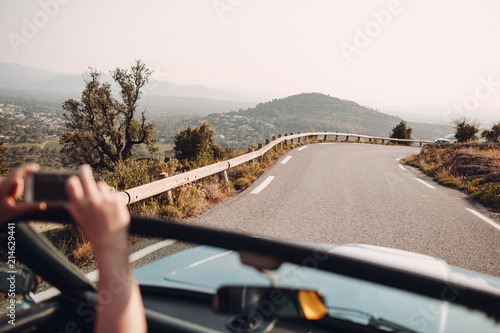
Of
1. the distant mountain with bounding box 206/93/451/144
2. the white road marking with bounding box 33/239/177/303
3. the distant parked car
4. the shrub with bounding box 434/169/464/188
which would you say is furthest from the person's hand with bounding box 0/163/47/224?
the distant mountain with bounding box 206/93/451/144

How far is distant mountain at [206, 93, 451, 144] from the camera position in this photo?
127188 mm

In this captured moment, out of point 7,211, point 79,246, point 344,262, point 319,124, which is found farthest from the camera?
point 319,124

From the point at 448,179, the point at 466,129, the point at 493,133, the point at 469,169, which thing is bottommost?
the point at 448,179

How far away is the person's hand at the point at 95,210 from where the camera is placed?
0.68 m

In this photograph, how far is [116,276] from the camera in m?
0.73

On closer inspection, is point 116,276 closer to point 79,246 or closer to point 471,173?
point 79,246

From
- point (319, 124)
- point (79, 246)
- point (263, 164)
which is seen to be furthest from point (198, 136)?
point (319, 124)

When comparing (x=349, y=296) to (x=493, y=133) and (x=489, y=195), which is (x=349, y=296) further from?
(x=493, y=133)

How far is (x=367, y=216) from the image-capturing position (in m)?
5.93

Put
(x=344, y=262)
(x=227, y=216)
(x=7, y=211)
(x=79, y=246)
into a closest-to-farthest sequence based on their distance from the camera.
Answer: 1. (x=344, y=262)
2. (x=7, y=211)
3. (x=79, y=246)
4. (x=227, y=216)

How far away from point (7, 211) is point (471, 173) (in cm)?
1308

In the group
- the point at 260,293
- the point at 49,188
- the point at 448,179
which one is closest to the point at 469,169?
the point at 448,179

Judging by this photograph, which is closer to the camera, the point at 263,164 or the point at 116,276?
the point at 116,276

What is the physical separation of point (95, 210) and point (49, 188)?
11cm
